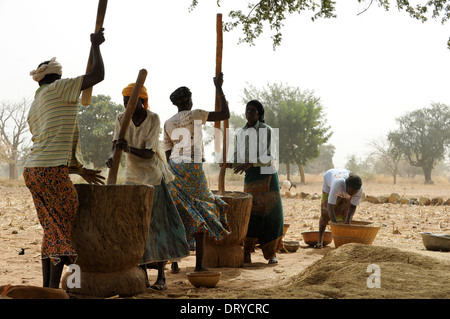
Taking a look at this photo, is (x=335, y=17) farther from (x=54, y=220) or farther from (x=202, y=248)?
(x=54, y=220)

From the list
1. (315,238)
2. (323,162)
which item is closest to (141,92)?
(315,238)

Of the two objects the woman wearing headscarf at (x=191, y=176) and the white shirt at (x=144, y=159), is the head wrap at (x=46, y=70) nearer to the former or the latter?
the white shirt at (x=144, y=159)

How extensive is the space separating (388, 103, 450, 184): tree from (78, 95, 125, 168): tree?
3090 centimetres

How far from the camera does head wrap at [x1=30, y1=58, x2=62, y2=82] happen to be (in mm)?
3658

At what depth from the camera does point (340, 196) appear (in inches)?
282

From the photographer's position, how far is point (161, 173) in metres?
4.33

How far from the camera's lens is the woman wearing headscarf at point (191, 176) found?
465 centimetres

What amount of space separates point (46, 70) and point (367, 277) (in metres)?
2.94

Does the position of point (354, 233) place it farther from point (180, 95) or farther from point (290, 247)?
point (180, 95)

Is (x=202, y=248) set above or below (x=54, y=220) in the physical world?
below

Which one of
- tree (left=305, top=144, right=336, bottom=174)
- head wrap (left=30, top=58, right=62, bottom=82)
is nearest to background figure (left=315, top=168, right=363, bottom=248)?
head wrap (left=30, top=58, right=62, bottom=82)
